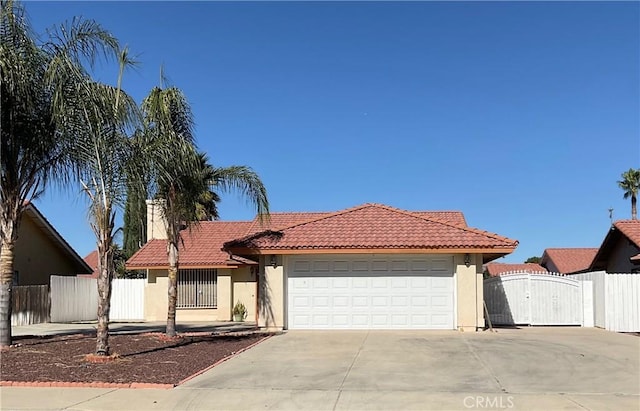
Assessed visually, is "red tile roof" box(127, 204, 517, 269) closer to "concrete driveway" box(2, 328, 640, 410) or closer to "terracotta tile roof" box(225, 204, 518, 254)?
"terracotta tile roof" box(225, 204, 518, 254)

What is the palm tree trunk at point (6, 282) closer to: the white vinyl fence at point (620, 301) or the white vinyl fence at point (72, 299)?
the white vinyl fence at point (72, 299)

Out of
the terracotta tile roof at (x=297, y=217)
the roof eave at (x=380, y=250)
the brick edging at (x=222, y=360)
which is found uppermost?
the terracotta tile roof at (x=297, y=217)

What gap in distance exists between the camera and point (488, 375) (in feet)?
37.1

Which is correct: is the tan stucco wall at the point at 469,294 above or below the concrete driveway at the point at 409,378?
above

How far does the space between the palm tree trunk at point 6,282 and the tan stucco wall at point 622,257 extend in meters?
21.3

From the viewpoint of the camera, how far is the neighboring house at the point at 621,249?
74.4 feet

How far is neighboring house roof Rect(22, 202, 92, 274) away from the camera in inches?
1094

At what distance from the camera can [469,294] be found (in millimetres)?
18906

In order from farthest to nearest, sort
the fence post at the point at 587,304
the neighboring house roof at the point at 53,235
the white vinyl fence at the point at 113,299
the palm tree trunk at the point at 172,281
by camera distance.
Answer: the neighboring house roof at the point at 53,235 < the white vinyl fence at the point at 113,299 < the fence post at the point at 587,304 < the palm tree trunk at the point at 172,281

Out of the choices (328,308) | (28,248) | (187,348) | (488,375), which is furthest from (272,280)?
(28,248)

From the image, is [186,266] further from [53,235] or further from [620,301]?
[620,301]

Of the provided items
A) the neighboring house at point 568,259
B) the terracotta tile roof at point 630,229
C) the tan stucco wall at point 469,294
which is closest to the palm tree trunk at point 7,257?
the tan stucco wall at point 469,294

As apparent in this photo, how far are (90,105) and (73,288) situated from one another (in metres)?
16.5

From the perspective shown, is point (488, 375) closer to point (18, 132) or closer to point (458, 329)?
point (458, 329)
